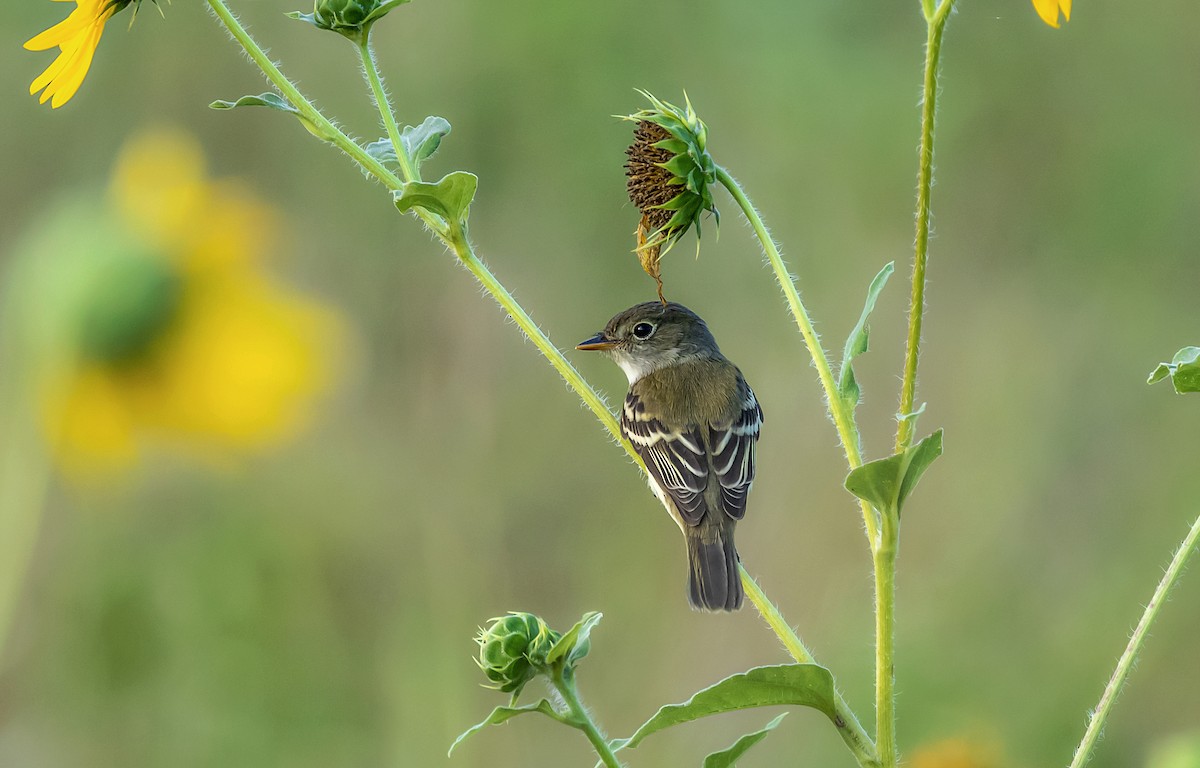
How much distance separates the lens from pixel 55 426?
2.19 meters

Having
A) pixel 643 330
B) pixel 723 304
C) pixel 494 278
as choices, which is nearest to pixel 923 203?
pixel 494 278

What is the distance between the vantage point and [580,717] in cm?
200

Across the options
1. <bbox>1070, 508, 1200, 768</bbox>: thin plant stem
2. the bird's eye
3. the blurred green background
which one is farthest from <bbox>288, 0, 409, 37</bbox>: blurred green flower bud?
the blurred green background

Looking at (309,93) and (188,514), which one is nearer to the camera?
(188,514)

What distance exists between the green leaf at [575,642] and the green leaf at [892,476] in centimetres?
46

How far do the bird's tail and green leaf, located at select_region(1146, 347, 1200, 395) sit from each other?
3.61 ft

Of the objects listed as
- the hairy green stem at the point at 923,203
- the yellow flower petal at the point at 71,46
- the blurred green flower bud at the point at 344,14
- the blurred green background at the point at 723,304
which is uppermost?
the yellow flower petal at the point at 71,46

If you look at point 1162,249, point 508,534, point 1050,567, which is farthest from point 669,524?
point 1162,249

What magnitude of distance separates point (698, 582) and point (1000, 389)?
299 centimetres

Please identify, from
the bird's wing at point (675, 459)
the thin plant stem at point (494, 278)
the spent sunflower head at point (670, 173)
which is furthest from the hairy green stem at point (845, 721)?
the bird's wing at point (675, 459)

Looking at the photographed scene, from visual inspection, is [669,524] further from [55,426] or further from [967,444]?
[55,426]

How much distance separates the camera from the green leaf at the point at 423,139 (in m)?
2.40

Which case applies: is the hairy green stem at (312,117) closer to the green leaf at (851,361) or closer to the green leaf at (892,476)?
the green leaf at (851,361)

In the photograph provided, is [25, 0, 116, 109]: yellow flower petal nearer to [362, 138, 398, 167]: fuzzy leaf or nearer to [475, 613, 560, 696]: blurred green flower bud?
[362, 138, 398, 167]: fuzzy leaf
